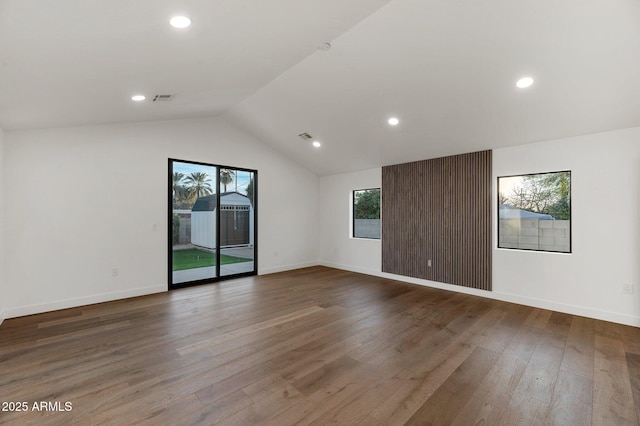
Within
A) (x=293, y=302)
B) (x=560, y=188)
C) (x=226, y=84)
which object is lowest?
(x=293, y=302)

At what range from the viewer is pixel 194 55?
2684 millimetres

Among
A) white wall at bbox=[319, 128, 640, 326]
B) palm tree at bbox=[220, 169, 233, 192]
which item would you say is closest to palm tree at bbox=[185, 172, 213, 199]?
palm tree at bbox=[220, 169, 233, 192]

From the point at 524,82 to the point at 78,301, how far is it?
6450mm

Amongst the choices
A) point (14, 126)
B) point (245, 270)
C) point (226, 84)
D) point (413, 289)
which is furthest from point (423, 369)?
point (14, 126)

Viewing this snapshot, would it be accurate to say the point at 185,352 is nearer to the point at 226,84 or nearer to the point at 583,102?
the point at 226,84

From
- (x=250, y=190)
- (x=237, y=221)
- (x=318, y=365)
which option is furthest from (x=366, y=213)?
(x=318, y=365)

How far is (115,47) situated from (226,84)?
162cm

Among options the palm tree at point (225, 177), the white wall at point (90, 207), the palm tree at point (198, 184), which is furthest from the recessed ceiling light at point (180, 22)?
the palm tree at point (225, 177)

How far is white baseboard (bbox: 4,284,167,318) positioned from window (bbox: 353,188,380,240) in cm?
420

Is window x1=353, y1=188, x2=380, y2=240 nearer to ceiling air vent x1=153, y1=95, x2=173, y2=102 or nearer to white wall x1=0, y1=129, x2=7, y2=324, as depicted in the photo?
ceiling air vent x1=153, y1=95, x2=173, y2=102

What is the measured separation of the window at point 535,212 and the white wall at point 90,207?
5225mm

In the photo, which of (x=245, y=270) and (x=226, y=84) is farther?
(x=245, y=270)

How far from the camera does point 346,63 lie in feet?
A: 11.2

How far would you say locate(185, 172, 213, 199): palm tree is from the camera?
5496mm
